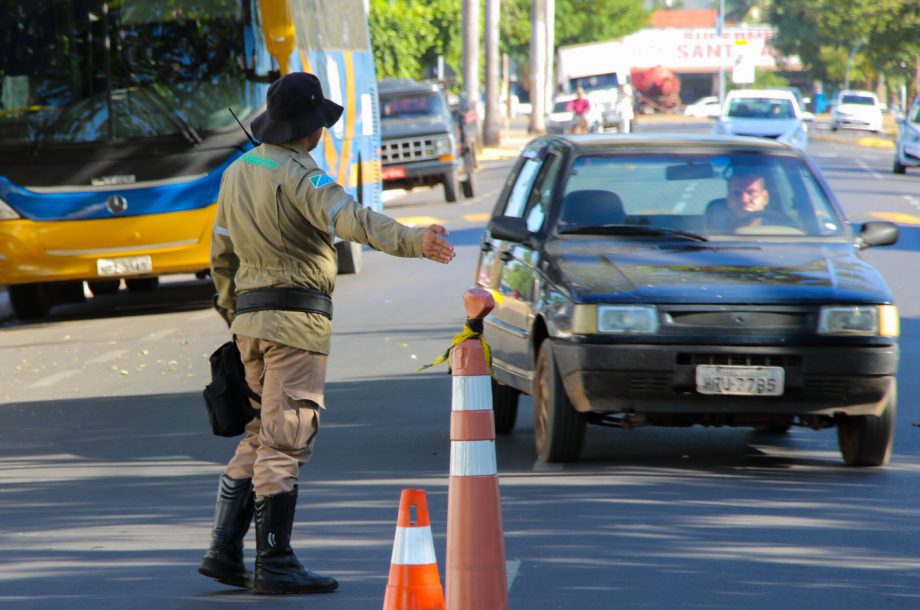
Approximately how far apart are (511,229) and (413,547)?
4.19 meters

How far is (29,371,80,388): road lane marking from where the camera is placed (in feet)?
41.2

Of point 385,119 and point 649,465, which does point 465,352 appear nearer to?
point 649,465

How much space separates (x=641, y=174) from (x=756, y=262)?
1.04 metres

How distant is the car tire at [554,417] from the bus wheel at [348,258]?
11459 mm

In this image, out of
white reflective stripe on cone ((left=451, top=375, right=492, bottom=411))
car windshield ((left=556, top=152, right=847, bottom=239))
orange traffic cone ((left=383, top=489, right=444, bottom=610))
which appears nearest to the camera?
orange traffic cone ((left=383, top=489, right=444, bottom=610))

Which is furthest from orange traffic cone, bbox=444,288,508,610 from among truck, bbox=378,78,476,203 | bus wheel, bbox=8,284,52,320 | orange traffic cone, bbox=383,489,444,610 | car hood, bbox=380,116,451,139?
car hood, bbox=380,116,451,139

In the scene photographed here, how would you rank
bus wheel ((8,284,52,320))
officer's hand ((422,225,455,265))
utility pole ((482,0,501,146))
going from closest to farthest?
officer's hand ((422,225,455,265))
bus wheel ((8,284,52,320))
utility pole ((482,0,501,146))

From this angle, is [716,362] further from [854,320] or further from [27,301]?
[27,301]

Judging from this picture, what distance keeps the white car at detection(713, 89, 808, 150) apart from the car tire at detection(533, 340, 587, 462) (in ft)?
94.5

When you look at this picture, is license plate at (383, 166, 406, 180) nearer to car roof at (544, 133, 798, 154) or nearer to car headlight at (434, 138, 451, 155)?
car headlight at (434, 138, 451, 155)

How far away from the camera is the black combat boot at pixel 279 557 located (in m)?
6.03

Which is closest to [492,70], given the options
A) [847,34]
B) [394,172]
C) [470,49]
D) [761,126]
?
[470,49]

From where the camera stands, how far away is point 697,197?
953 cm

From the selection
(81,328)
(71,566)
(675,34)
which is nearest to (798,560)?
(71,566)
